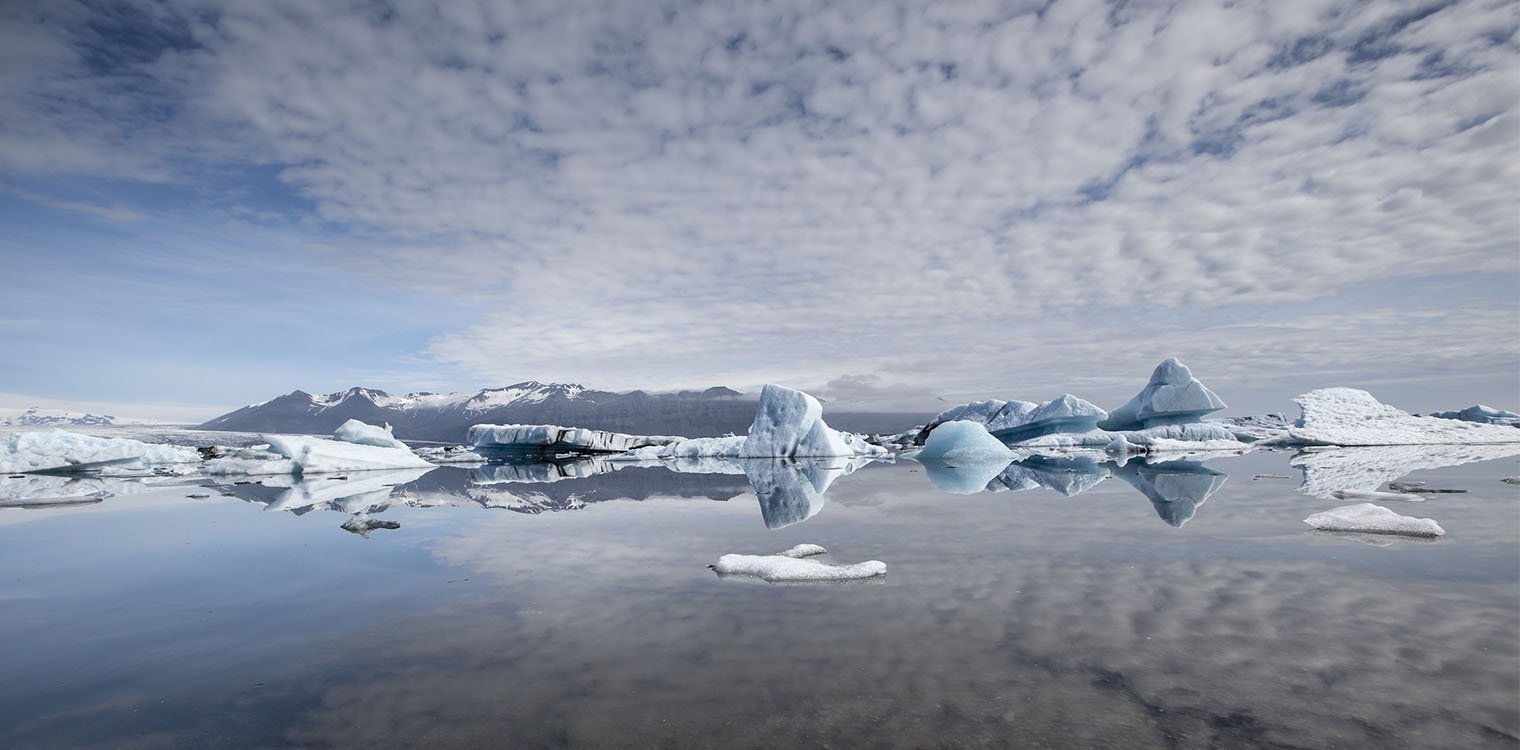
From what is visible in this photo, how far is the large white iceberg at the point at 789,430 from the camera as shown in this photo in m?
26.4

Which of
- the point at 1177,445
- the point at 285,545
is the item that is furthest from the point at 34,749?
the point at 1177,445

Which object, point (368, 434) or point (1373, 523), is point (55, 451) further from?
point (1373, 523)

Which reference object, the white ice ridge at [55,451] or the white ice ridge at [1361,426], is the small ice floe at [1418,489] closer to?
the white ice ridge at [1361,426]

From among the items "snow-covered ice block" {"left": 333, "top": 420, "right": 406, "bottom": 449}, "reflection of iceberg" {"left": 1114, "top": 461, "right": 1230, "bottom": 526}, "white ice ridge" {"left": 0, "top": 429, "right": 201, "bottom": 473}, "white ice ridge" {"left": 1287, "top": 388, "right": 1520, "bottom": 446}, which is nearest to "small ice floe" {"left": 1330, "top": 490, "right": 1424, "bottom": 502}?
"reflection of iceberg" {"left": 1114, "top": 461, "right": 1230, "bottom": 526}

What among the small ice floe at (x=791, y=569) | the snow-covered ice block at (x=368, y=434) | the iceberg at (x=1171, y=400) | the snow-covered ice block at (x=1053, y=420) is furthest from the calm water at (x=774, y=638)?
the iceberg at (x=1171, y=400)

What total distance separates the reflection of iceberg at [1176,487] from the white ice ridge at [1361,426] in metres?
21.3

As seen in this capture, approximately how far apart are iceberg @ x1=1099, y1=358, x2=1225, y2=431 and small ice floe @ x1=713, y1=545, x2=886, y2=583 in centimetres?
3382

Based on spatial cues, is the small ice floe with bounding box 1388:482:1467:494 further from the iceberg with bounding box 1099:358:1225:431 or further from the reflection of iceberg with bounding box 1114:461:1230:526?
the iceberg with bounding box 1099:358:1225:431

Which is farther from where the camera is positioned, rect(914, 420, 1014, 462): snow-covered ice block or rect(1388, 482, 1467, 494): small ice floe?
rect(914, 420, 1014, 462): snow-covered ice block

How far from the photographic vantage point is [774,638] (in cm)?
360

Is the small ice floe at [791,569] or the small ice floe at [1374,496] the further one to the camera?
the small ice floe at [1374,496]

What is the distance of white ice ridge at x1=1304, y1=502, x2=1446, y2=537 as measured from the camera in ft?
20.6

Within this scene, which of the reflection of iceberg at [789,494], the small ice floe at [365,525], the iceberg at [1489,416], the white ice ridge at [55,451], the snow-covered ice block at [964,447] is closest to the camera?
the small ice floe at [365,525]

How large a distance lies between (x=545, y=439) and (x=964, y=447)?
22088 mm
